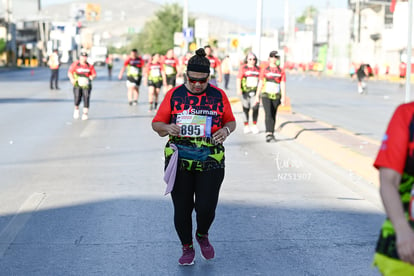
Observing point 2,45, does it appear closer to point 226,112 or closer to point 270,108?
point 270,108

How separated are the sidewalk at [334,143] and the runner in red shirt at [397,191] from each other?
7.65 m

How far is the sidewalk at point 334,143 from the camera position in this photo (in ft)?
41.5

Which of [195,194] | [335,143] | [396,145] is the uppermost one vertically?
[396,145]

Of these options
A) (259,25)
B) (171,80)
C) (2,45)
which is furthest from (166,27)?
(171,80)

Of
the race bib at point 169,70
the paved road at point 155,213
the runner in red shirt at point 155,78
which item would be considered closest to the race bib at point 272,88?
the paved road at point 155,213

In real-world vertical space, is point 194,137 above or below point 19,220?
above

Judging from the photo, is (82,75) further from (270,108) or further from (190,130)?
(190,130)

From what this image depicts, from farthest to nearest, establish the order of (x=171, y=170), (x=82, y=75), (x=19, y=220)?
(x=82, y=75), (x=19, y=220), (x=171, y=170)

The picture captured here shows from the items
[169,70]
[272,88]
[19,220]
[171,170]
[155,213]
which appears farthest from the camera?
[169,70]

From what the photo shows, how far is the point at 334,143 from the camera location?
1569 centimetres

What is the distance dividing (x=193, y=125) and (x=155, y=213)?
288 centimetres

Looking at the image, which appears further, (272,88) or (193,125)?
(272,88)

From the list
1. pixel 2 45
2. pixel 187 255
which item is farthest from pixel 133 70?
pixel 2 45

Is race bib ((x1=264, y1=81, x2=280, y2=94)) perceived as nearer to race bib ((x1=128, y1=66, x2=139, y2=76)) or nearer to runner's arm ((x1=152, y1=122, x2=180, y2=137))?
runner's arm ((x1=152, y1=122, x2=180, y2=137))
